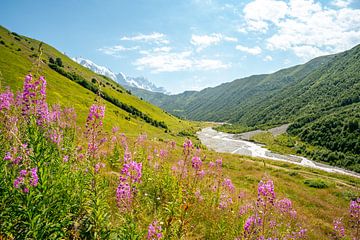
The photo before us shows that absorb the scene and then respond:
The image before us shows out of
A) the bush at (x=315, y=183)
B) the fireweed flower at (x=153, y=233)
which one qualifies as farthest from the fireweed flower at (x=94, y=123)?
the bush at (x=315, y=183)

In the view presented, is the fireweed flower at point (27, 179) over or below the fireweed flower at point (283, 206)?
over

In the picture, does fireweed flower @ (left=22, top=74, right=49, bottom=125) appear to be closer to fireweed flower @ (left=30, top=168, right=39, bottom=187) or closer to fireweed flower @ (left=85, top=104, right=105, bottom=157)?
Result: fireweed flower @ (left=85, top=104, right=105, bottom=157)

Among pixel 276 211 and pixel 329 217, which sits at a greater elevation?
pixel 276 211

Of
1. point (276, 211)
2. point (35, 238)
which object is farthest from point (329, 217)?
point (35, 238)

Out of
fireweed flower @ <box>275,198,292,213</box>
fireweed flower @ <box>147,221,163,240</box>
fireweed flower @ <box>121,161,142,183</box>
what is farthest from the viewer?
fireweed flower @ <box>275,198,292,213</box>

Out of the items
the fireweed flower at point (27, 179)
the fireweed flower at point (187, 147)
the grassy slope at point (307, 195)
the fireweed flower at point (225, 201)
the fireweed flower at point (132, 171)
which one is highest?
the fireweed flower at point (187, 147)

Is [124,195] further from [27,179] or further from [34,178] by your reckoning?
[27,179]

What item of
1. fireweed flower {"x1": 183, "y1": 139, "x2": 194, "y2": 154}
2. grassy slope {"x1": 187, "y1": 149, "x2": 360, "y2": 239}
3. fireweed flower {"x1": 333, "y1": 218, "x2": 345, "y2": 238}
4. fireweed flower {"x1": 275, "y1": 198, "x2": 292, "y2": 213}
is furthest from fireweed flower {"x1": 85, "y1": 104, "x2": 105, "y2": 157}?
grassy slope {"x1": 187, "y1": 149, "x2": 360, "y2": 239}

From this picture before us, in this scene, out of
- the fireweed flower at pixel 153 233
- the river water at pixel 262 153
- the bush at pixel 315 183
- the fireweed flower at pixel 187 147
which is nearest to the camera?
the fireweed flower at pixel 153 233

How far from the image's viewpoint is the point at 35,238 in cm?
416

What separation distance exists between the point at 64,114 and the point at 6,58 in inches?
2028

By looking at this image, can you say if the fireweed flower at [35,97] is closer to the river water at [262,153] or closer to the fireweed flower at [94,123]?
the fireweed flower at [94,123]

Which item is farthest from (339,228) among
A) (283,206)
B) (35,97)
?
(35,97)

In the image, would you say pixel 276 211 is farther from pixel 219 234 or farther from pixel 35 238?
pixel 35 238
